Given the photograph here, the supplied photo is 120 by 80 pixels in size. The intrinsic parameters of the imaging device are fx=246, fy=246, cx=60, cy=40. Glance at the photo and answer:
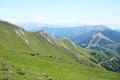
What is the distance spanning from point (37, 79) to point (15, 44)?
130 m

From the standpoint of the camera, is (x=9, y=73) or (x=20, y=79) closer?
(x=20, y=79)

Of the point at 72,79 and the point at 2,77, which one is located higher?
the point at 2,77

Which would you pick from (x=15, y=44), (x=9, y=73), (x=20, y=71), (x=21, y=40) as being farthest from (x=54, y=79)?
(x=21, y=40)

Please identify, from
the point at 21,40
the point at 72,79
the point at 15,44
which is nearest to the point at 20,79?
the point at 72,79

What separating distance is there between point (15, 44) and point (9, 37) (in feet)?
37.8

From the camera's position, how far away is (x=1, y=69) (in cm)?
5778

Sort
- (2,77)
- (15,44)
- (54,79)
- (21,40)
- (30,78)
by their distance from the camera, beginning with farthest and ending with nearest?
(21,40), (15,44), (54,79), (30,78), (2,77)

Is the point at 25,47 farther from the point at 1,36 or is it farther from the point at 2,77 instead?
the point at 2,77

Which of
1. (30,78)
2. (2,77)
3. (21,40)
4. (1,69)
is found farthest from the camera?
(21,40)

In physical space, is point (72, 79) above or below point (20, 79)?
below

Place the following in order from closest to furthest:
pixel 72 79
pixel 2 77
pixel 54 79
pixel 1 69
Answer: pixel 2 77 < pixel 1 69 < pixel 54 79 < pixel 72 79

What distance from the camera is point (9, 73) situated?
54.7 metres

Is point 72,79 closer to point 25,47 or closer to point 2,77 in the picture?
point 2,77

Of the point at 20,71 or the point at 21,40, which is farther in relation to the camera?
the point at 21,40
